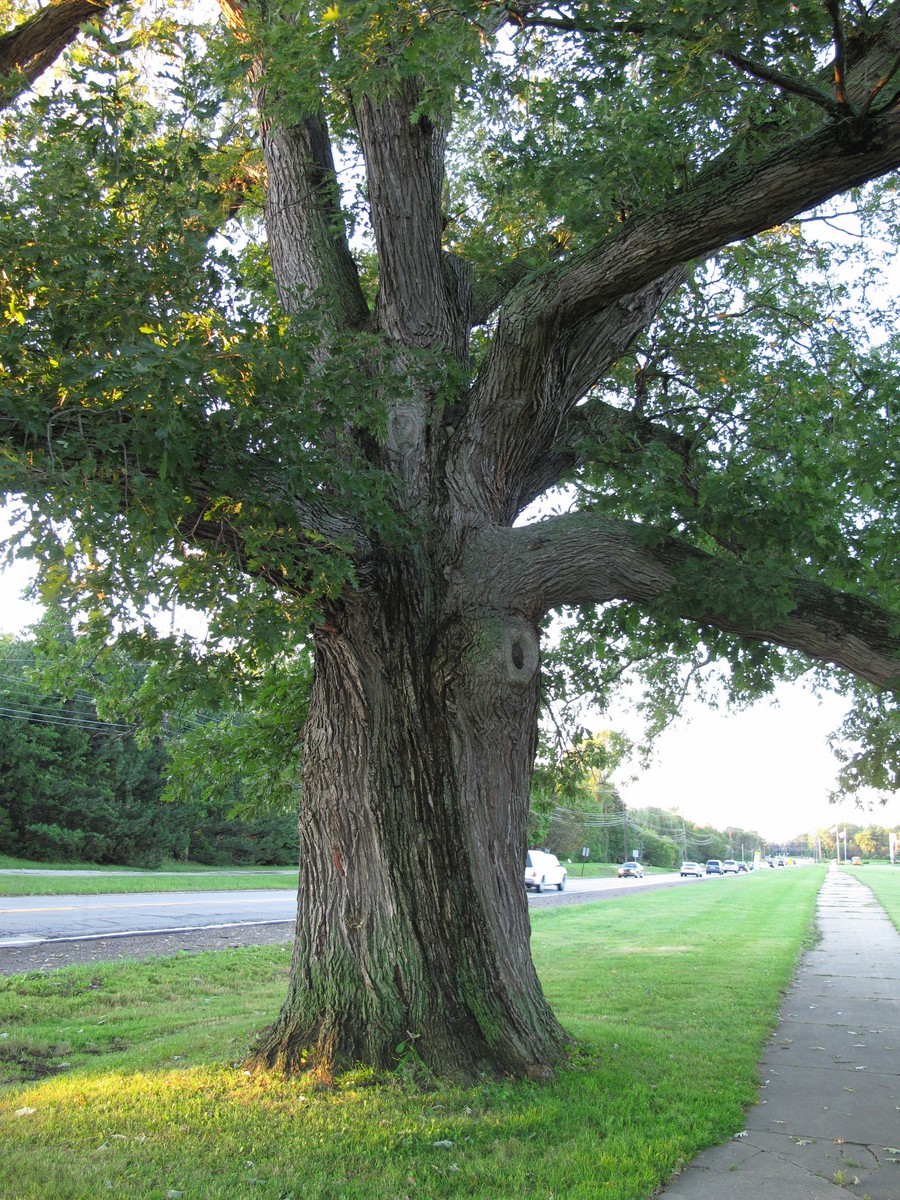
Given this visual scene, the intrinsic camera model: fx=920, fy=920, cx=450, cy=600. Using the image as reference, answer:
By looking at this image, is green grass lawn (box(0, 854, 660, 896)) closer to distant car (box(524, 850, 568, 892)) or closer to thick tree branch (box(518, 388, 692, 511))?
distant car (box(524, 850, 568, 892))

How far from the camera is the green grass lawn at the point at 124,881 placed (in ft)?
70.5

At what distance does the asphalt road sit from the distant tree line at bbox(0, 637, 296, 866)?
6.27 m

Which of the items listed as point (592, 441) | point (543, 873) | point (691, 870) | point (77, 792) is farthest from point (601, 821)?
point (592, 441)

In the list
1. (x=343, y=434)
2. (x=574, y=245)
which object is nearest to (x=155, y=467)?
(x=343, y=434)

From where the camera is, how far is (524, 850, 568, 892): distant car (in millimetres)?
34719

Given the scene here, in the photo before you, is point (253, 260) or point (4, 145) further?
point (253, 260)

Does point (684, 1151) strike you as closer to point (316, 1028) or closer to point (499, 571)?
point (316, 1028)

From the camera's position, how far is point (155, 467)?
4691 millimetres

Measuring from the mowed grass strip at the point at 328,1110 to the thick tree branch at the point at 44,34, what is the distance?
7048 mm

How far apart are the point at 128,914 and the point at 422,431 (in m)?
13.6

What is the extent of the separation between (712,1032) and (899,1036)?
1.91 metres

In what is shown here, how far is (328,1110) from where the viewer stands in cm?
520

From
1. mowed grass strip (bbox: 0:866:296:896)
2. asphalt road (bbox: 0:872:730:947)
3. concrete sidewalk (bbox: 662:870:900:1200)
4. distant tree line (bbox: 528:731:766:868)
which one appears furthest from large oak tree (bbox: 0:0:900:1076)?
mowed grass strip (bbox: 0:866:296:896)

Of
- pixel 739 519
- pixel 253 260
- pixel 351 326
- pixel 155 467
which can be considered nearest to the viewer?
pixel 155 467
